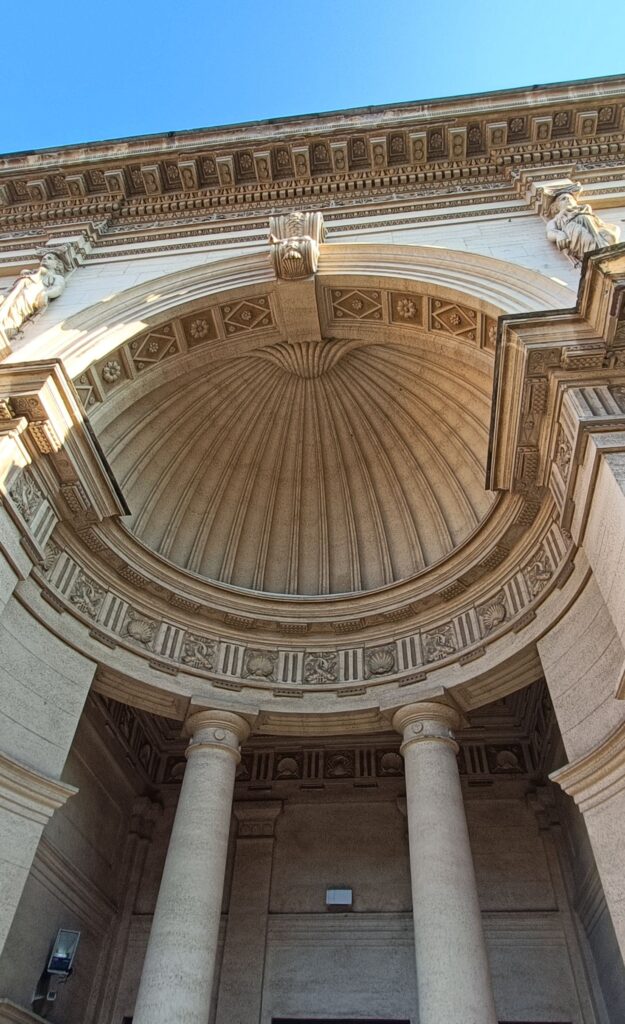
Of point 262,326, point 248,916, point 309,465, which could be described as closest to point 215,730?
point 248,916

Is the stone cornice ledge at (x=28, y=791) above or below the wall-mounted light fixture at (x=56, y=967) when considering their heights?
above

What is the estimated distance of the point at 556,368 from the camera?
22.6 feet

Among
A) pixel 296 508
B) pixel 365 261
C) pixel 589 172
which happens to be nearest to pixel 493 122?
pixel 589 172

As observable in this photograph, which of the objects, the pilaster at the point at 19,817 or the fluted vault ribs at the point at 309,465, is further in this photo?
the fluted vault ribs at the point at 309,465

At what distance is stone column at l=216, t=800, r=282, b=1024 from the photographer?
9.05 m

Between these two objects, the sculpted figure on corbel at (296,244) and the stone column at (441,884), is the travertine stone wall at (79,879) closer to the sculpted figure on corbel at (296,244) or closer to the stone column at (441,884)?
the stone column at (441,884)

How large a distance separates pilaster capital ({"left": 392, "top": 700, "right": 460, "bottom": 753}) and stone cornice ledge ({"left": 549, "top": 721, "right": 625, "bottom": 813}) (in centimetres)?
210

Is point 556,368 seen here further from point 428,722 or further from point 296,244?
point 296,244

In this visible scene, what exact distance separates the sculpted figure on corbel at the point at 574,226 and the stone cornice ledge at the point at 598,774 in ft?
19.8

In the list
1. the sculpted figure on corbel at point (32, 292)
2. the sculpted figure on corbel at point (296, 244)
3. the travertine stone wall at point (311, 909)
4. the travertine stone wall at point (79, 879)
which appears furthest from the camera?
the sculpted figure on corbel at point (296, 244)

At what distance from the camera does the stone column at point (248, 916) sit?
905cm

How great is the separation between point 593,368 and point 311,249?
5061mm

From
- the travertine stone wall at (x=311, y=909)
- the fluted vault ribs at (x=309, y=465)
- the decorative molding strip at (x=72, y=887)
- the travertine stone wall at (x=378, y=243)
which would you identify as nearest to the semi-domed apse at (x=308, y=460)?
the fluted vault ribs at (x=309, y=465)

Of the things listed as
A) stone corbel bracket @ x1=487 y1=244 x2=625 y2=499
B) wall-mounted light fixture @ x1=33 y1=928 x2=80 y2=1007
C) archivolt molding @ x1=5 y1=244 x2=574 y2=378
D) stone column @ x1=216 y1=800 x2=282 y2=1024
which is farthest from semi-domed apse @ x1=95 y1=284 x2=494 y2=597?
wall-mounted light fixture @ x1=33 y1=928 x2=80 y2=1007
